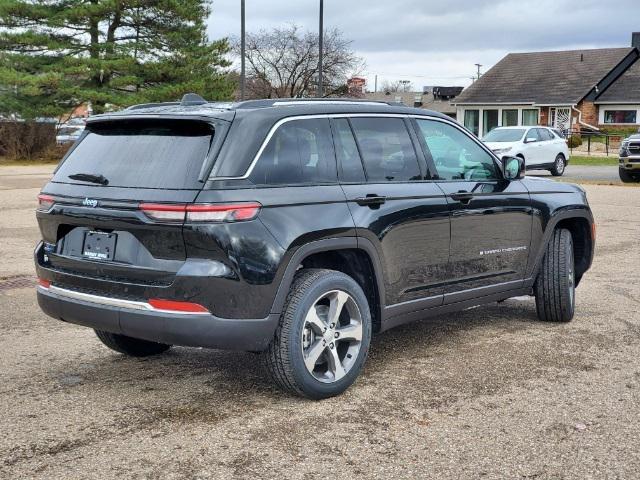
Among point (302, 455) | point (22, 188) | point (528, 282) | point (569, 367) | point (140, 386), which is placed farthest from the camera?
point (22, 188)

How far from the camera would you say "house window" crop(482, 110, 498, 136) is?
59.7 meters

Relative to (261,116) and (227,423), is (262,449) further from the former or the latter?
(261,116)

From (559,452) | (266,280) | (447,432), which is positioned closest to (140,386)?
(266,280)

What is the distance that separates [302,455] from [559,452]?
1.19 m

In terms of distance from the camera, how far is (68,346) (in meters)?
6.01

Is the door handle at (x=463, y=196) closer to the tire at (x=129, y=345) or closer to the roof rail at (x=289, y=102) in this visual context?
the roof rail at (x=289, y=102)

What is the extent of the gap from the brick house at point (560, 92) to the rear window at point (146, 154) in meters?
54.1

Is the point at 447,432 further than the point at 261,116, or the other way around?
the point at 261,116

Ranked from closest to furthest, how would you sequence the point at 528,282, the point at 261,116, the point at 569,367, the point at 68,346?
the point at 261,116, the point at 569,367, the point at 68,346, the point at 528,282

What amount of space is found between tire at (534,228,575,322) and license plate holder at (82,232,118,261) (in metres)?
3.48

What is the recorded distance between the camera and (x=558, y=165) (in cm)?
2797

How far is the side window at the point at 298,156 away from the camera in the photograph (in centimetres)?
463

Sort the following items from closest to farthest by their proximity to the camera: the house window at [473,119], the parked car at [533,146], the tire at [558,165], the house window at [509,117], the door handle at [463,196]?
the door handle at [463,196] < the parked car at [533,146] < the tire at [558,165] < the house window at [509,117] < the house window at [473,119]

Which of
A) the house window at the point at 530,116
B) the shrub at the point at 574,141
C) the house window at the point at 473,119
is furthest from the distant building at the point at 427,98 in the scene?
the shrub at the point at 574,141
